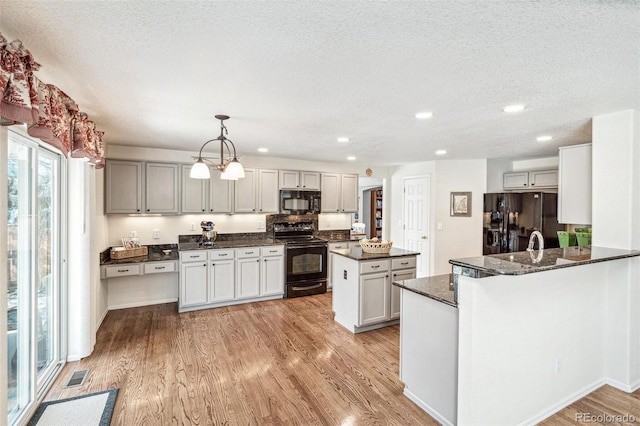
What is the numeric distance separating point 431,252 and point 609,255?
3.59 m

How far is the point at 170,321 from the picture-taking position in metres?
4.11

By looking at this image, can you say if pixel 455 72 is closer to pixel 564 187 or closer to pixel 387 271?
pixel 564 187

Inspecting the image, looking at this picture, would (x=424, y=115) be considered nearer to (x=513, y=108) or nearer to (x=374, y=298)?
(x=513, y=108)

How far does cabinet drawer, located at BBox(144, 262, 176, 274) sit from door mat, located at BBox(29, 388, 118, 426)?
1.96 m

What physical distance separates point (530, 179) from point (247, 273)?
483 centimetres

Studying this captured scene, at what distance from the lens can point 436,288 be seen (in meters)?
2.47

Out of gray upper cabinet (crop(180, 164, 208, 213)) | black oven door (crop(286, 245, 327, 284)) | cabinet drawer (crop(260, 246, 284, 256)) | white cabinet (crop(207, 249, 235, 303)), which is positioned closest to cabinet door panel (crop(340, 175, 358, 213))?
black oven door (crop(286, 245, 327, 284))

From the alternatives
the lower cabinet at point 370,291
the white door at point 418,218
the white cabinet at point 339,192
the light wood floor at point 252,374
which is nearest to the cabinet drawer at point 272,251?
the light wood floor at point 252,374

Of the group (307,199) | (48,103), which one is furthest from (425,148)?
(48,103)

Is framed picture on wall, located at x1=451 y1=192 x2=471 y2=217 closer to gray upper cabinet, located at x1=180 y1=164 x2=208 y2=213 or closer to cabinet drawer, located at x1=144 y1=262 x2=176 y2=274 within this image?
gray upper cabinet, located at x1=180 y1=164 x2=208 y2=213

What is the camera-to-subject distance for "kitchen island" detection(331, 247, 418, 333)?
3.71m

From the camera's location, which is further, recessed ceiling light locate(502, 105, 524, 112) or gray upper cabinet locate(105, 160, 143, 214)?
gray upper cabinet locate(105, 160, 143, 214)

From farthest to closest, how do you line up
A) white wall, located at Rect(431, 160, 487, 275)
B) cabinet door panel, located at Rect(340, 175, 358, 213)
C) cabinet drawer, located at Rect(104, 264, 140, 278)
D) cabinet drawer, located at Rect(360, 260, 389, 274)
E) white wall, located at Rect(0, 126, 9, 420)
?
cabinet door panel, located at Rect(340, 175, 358, 213)
white wall, located at Rect(431, 160, 487, 275)
cabinet drawer, located at Rect(104, 264, 140, 278)
cabinet drawer, located at Rect(360, 260, 389, 274)
white wall, located at Rect(0, 126, 9, 420)

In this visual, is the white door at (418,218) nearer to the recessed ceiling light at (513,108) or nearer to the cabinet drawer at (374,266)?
the cabinet drawer at (374,266)
